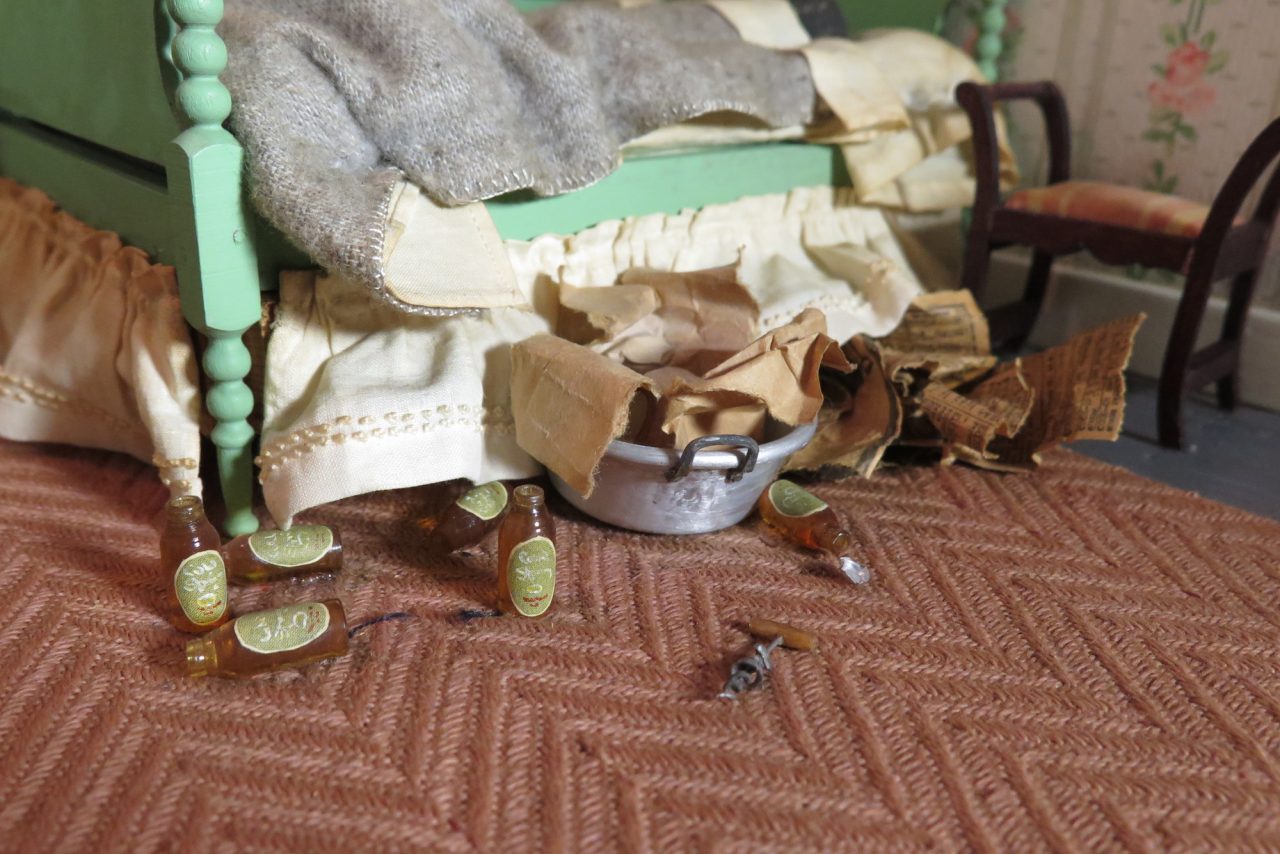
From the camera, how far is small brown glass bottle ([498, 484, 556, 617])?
1.18m

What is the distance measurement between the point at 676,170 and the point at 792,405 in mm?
645

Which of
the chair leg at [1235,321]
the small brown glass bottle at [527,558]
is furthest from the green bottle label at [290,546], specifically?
the chair leg at [1235,321]

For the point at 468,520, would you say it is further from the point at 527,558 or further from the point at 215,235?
the point at 215,235

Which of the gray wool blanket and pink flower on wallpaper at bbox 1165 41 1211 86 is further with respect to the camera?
pink flower on wallpaper at bbox 1165 41 1211 86

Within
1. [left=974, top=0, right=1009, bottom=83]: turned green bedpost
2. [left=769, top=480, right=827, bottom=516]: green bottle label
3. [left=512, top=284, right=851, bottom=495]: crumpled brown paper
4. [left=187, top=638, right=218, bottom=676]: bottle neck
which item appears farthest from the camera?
[left=974, top=0, right=1009, bottom=83]: turned green bedpost

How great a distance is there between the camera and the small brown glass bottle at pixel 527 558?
3.88 ft

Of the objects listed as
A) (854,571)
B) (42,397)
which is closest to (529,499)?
(854,571)

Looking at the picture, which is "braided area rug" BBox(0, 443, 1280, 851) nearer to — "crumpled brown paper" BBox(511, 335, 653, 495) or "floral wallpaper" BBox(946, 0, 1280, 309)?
"crumpled brown paper" BBox(511, 335, 653, 495)

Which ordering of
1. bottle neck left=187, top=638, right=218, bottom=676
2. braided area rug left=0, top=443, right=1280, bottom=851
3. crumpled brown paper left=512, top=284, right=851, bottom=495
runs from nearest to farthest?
braided area rug left=0, top=443, right=1280, bottom=851 → bottle neck left=187, top=638, right=218, bottom=676 → crumpled brown paper left=512, top=284, right=851, bottom=495

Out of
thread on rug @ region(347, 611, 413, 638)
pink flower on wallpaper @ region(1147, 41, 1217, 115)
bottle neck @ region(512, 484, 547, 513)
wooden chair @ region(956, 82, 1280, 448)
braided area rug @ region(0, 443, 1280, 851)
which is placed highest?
pink flower on wallpaper @ region(1147, 41, 1217, 115)

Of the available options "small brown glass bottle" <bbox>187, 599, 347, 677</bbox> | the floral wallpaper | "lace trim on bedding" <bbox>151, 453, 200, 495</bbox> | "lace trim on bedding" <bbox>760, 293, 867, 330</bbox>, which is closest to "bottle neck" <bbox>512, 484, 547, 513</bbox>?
"small brown glass bottle" <bbox>187, 599, 347, 677</bbox>

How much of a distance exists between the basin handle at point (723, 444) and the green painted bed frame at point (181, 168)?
0.54 metres

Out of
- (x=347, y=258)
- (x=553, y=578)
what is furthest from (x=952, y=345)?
(x=347, y=258)

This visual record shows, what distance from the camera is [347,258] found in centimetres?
121
